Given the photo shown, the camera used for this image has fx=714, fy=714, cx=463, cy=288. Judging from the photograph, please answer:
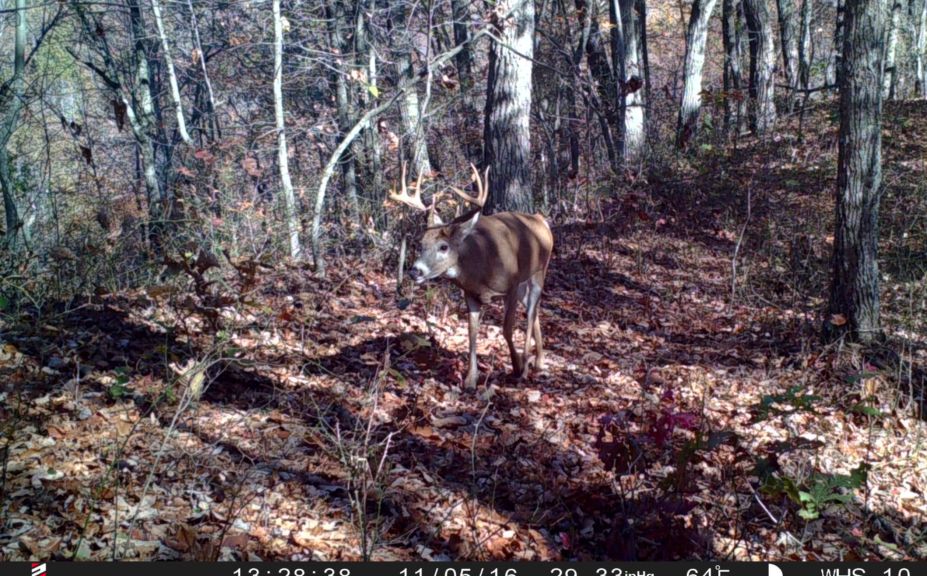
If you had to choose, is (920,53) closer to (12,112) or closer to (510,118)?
(510,118)

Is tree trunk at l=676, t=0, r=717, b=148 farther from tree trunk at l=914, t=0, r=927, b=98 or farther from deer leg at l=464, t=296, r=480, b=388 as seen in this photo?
deer leg at l=464, t=296, r=480, b=388

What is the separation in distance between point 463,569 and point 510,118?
701 centimetres

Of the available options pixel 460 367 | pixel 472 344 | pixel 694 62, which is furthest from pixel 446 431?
pixel 694 62

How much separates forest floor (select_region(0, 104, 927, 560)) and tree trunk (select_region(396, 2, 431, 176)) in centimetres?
252

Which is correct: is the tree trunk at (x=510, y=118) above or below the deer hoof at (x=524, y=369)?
above

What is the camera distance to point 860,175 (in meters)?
6.65

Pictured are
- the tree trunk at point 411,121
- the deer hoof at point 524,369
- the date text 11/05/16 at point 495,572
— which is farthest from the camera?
the tree trunk at point 411,121

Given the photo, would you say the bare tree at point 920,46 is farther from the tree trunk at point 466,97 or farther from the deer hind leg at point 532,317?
the deer hind leg at point 532,317

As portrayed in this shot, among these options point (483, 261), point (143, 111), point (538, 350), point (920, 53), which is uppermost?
point (920, 53)

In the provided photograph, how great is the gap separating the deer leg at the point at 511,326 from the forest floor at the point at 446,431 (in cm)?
18

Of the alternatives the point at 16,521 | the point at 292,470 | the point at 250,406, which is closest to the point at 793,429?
the point at 292,470

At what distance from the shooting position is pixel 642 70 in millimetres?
20266

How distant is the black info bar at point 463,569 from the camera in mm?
3389

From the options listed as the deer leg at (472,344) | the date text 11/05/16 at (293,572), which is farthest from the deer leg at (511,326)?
the date text 11/05/16 at (293,572)
